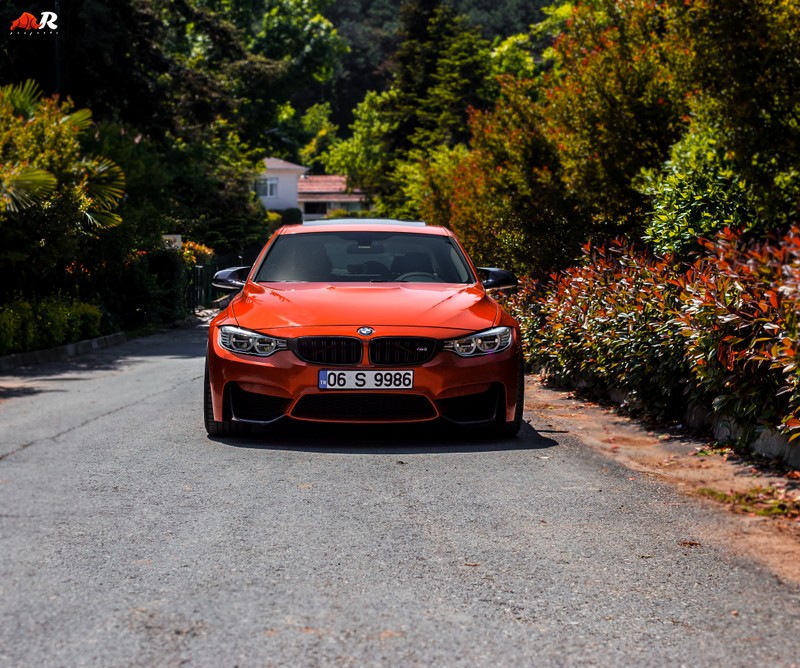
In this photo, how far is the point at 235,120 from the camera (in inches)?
2409

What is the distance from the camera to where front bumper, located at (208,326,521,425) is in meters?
8.27

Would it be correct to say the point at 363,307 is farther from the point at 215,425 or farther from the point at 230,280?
the point at 230,280

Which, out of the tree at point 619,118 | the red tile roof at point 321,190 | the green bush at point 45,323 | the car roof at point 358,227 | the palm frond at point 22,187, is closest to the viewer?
the car roof at point 358,227

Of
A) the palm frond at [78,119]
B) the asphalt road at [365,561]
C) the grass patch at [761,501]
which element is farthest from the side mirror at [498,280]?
the palm frond at [78,119]

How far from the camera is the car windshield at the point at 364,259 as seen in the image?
977cm

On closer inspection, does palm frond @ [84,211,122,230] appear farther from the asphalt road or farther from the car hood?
the asphalt road

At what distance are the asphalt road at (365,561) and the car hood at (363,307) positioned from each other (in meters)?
0.90

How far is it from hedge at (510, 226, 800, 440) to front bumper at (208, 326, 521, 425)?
137cm

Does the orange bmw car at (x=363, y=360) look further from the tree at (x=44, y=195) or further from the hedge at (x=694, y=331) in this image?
the tree at (x=44, y=195)

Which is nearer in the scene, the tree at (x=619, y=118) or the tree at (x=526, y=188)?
the tree at (x=619, y=118)

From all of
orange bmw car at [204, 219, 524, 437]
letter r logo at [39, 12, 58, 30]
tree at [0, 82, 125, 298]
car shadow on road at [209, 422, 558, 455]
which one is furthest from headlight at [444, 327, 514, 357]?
letter r logo at [39, 12, 58, 30]

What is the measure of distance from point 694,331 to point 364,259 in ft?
10.3

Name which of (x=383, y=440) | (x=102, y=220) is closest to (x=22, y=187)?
(x=102, y=220)

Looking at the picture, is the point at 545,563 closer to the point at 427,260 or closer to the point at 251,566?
the point at 251,566
